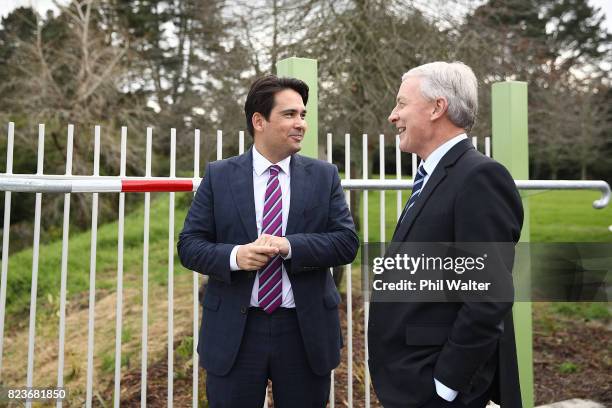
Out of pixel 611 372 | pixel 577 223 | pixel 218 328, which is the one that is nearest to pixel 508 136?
pixel 218 328

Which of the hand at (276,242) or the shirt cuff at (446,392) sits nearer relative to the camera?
the shirt cuff at (446,392)

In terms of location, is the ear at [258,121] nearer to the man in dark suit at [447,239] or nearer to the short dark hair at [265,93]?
the short dark hair at [265,93]

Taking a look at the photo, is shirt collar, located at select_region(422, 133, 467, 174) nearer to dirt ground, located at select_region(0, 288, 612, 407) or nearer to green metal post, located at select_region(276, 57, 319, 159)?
green metal post, located at select_region(276, 57, 319, 159)

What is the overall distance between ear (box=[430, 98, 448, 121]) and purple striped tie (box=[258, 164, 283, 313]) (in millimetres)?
795

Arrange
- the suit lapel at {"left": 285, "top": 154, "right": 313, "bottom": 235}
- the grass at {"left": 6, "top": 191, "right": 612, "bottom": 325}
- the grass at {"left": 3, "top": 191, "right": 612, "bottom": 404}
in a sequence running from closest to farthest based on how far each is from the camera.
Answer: the suit lapel at {"left": 285, "top": 154, "right": 313, "bottom": 235}, the grass at {"left": 3, "top": 191, "right": 612, "bottom": 404}, the grass at {"left": 6, "top": 191, "right": 612, "bottom": 325}

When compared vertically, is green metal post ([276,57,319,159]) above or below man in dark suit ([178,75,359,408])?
above

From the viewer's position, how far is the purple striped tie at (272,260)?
226 centimetres

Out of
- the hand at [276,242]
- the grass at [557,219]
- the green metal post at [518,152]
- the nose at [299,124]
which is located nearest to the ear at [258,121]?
the nose at [299,124]

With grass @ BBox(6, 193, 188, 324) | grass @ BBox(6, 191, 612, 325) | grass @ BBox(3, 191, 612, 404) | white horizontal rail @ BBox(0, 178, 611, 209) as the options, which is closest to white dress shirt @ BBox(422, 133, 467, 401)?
white horizontal rail @ BBox(0, 178, 611, 209)

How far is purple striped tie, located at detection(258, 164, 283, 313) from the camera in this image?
7.41 ft

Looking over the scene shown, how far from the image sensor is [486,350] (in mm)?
1631

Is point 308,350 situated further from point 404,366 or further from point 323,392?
point 404,366

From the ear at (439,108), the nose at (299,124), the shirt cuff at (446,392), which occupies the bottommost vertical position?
the shirt cuff at (446,392)

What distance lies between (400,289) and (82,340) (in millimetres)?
5361
